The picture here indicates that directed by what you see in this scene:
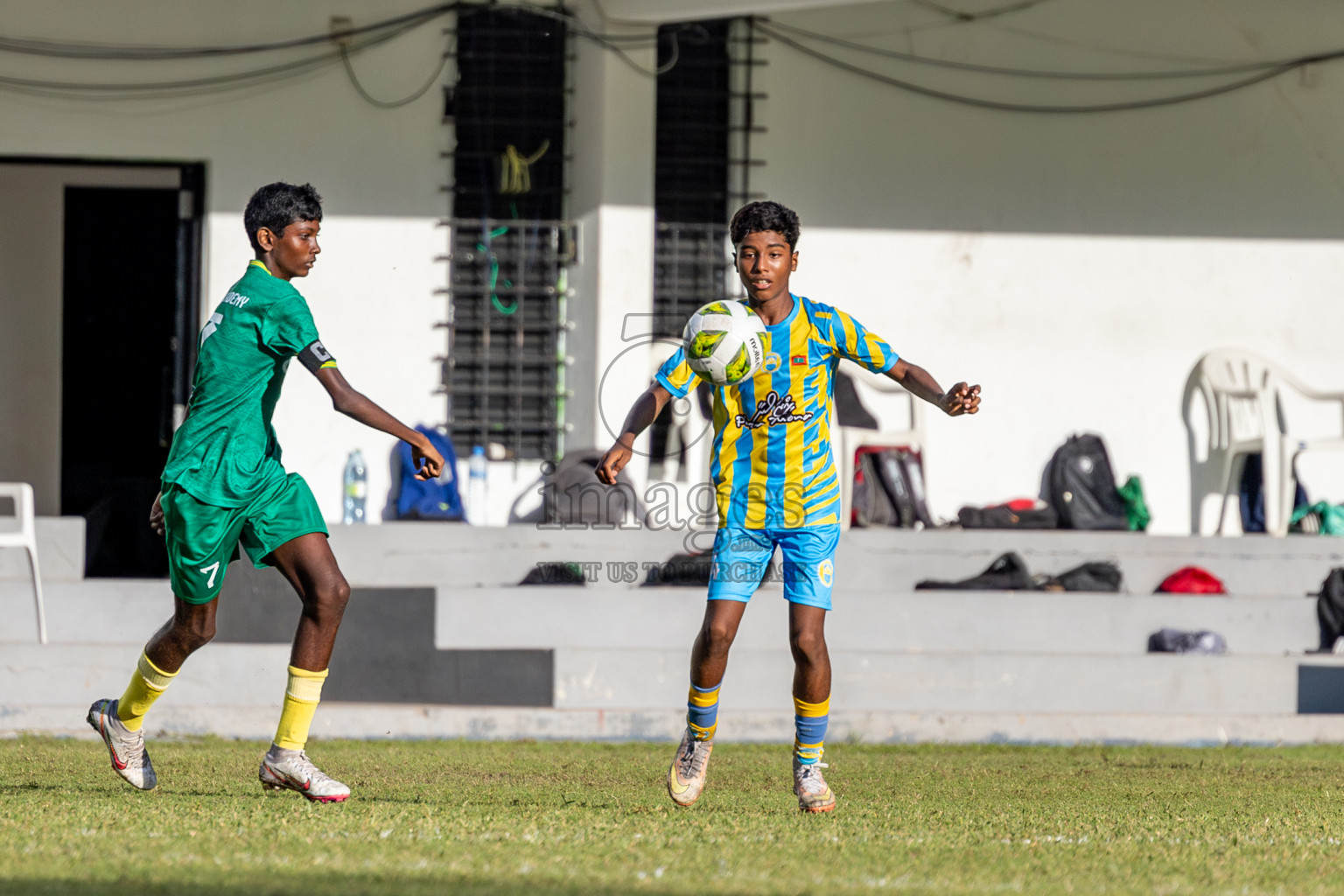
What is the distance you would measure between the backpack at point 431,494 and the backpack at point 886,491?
2625 mm

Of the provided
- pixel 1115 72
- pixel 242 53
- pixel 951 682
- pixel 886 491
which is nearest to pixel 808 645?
pixel 951 682

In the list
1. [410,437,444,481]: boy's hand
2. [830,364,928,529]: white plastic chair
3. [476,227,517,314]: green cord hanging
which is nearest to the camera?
[410,437,444,481]: boy's hand

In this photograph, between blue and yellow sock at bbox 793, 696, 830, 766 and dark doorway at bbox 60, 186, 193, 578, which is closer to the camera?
blue and yellow sock at bbox 793, 696, 830, 766

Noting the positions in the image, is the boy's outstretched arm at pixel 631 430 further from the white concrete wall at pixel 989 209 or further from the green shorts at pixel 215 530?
the white concrete wall at pixel 989 209

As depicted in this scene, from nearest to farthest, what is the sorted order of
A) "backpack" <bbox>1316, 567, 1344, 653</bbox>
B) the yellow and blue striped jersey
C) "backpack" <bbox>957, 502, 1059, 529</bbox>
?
the yellow and blue striped jersey → "backpack" <bbox>1316, 567, 1344, 653</bbox> → "backpack" <bbox>957, 502, 1059, 529</bbox>

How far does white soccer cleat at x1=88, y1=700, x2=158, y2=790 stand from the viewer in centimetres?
479

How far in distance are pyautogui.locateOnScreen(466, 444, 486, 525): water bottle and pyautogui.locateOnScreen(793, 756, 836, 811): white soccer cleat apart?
223 inches

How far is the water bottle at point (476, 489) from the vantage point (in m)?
10.2

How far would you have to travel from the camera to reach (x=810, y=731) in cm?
482

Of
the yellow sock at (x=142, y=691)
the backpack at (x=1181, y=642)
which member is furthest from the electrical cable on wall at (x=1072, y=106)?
the yellow sock at (x=142, y=691)

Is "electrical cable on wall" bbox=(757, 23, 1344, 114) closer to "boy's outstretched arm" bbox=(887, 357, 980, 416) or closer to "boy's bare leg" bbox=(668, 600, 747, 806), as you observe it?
"boy's outstretched arm" bbox=(887, 357, 980, 416)

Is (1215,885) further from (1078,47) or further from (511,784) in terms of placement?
(1078,47)

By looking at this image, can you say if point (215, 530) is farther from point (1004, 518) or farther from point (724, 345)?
point (1004, 518)

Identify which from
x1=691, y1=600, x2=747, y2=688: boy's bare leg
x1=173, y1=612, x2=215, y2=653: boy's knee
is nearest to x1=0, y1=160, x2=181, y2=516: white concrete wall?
x1=173, y1=612, x2=215, y2=653: boy's knee
